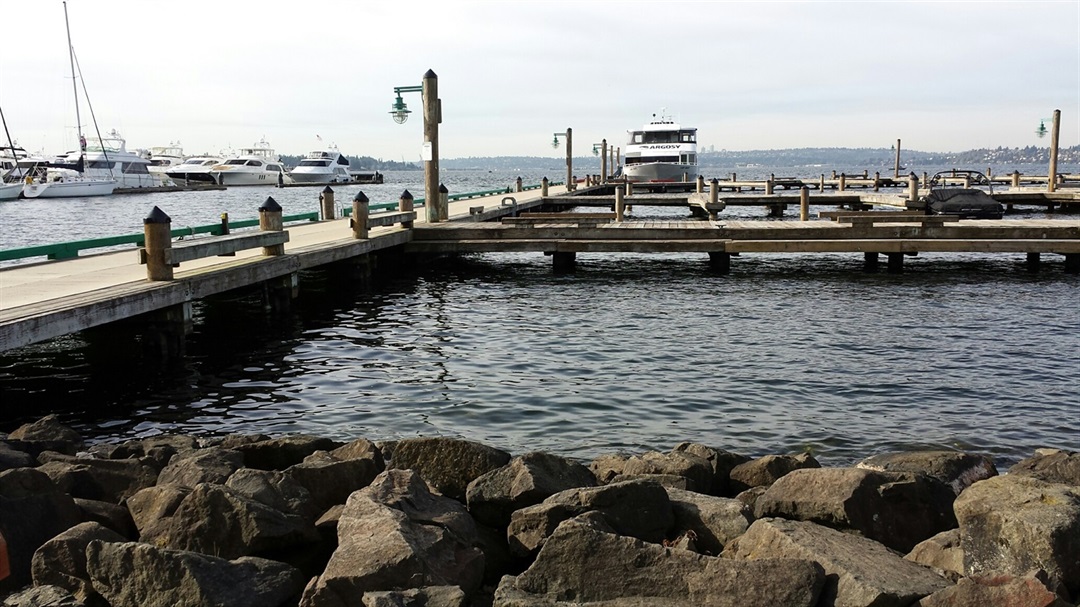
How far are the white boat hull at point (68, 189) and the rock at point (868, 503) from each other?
8220 cm

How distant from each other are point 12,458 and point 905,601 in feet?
21.6

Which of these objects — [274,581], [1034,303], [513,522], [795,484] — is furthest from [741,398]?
[1034,303]

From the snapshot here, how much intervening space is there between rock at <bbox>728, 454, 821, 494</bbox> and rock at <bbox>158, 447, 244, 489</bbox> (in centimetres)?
382

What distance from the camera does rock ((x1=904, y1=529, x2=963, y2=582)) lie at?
5.27 m

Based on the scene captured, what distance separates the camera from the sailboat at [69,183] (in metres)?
76.4

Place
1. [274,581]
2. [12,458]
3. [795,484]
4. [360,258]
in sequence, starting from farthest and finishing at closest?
[360,258] < [12,458] < [795,484] < [274,581]

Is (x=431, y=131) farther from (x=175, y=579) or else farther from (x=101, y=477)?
(x=175, y=579)

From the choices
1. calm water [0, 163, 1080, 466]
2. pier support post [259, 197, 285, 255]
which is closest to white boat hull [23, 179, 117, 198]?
calm water [0, 163, 1080, 466]

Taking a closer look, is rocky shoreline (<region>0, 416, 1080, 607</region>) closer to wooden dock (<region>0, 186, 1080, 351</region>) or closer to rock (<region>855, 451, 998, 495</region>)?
rock (<region>855, 451, 998, 495</region>)

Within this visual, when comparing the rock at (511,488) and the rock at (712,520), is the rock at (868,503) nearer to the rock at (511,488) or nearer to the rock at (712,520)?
the rock at (712,520)

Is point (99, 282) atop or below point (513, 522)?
atop

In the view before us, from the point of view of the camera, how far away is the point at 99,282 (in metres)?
12.4

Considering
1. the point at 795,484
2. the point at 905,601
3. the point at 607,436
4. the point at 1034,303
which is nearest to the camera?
the point at 905,601

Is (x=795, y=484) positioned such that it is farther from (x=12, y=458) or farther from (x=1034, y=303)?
(x=1034, y=303)
